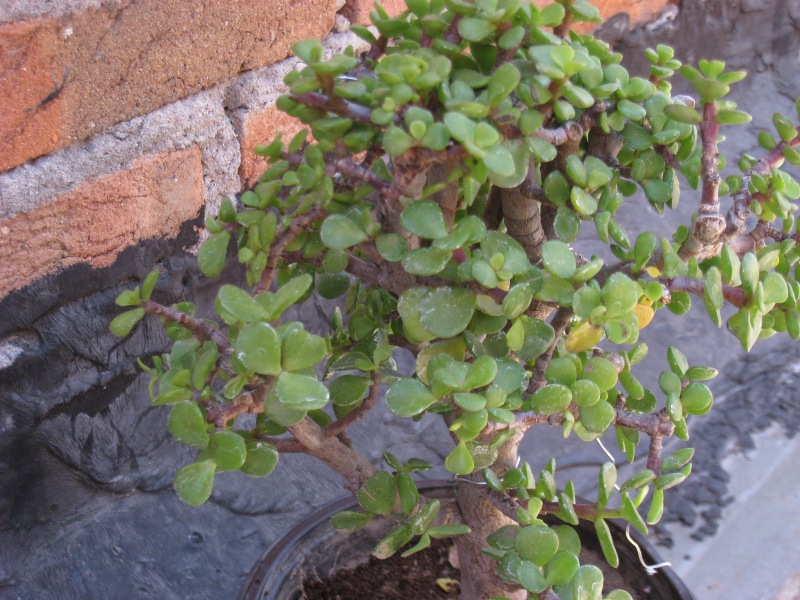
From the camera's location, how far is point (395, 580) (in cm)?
105

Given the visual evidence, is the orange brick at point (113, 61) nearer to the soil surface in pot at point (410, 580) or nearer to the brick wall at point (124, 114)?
the brick wall at point (124, 114)

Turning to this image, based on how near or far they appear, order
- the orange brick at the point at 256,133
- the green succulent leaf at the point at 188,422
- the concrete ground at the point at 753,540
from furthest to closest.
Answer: the concrete ground at the point at 753,540 < the orange brick at the point at 256,133 < the green succulent leaf at the point at 188,422

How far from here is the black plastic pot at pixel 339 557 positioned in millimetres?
955

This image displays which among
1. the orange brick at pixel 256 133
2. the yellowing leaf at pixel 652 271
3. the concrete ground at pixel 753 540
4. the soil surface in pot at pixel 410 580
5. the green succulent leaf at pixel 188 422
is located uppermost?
the green succulent leaf at pixel 188 422

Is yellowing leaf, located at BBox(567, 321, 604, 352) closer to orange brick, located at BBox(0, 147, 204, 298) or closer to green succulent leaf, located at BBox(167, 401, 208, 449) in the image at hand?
green succulent leaf, located at BBox(167, 401, 208, 449)

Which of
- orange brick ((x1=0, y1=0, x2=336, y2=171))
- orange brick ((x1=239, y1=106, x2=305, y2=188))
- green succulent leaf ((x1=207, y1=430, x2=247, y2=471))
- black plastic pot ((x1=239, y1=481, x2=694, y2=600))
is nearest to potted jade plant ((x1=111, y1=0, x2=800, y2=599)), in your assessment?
green succulent leaf ((x1=207, y1=430, x2=247, y2=471))

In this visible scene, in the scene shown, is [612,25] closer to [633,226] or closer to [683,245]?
[633,226]

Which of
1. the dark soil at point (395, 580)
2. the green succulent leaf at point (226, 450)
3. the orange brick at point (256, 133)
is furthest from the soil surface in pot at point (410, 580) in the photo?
the orange brick at point (256, 133)

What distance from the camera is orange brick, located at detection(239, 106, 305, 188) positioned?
3.89 feet

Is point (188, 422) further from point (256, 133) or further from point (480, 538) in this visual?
point (256, 133)

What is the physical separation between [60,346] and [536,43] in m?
0.72

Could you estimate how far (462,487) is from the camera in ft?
3.05

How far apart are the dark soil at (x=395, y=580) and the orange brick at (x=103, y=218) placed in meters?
0.49

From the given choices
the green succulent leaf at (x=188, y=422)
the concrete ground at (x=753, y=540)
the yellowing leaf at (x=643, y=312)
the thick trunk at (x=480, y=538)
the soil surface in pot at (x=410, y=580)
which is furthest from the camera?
the concrete ground at (x=753, y=540)
